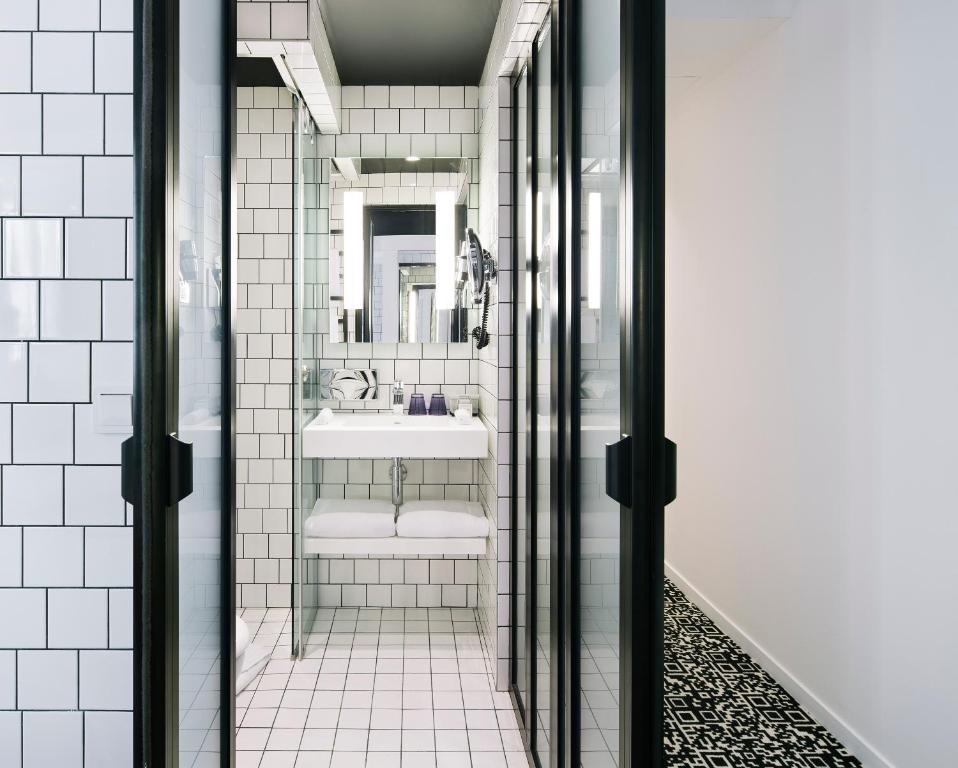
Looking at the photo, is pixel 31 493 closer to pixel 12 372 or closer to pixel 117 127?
pixel 12 372

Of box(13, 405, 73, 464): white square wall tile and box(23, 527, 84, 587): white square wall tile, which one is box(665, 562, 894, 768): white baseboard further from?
box(13, 405, 73, 464): white square wall tile

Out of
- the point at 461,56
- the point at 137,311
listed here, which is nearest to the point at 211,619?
→ the point at 137,311

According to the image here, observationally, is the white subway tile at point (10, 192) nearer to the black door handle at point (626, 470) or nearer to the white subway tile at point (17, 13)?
the white subway tile at point (17, 13)

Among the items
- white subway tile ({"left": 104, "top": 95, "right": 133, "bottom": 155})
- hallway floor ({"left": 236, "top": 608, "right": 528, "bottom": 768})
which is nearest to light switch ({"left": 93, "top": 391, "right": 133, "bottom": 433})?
white subway tile ({"left": 104, "top": 95, "right": 133, "bottom": 155})

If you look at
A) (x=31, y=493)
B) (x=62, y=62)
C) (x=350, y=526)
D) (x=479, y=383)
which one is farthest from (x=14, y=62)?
(x=479, y=383)

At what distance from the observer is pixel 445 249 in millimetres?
3426

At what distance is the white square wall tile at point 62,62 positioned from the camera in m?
1.27

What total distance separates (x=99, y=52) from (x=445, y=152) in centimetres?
224

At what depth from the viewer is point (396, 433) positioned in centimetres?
291

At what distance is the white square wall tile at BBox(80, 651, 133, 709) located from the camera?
4.24ft

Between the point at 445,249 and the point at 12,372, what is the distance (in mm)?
2353

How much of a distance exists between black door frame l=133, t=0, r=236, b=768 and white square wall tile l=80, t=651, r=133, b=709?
268 mm

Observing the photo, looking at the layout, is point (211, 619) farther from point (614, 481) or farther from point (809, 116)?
point (809, 116)

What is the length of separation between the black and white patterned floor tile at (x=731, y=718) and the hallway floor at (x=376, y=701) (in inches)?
21.2
